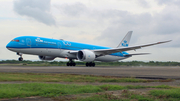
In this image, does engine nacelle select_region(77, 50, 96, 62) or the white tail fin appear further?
the white tail fin

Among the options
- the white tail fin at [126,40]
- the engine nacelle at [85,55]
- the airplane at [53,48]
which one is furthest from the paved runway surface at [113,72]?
the white tail fin at [126,40]

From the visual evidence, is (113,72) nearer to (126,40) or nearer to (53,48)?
(53,48)

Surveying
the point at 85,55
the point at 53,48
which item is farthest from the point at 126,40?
the point at 53,48

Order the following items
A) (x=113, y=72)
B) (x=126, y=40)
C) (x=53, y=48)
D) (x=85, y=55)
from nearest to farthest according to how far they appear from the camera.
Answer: (x=113, y=72), (x=53, y=48), (x=85, y=55), (x=126, y=40)

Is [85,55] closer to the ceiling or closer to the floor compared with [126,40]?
closer to the floor

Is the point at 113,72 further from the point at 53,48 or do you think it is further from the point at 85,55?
the point at 53,48

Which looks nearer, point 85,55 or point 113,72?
point 113,72

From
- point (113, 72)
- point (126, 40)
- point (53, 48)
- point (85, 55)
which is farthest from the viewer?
point (126, 40)

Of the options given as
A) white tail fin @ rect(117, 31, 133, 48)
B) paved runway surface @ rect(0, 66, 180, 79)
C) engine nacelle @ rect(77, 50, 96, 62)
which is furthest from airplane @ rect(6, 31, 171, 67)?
paved runway surface @ rect(0, 66, 180, 79)

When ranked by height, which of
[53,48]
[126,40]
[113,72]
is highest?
[126,40]

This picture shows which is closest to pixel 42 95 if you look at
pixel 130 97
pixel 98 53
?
pixel 130 97

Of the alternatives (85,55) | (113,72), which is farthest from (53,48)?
(113,72)

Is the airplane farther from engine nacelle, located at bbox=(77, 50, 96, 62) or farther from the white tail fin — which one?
the white tail fin

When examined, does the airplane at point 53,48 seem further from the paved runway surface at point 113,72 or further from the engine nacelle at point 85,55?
the paved runway surface at point 113,72
